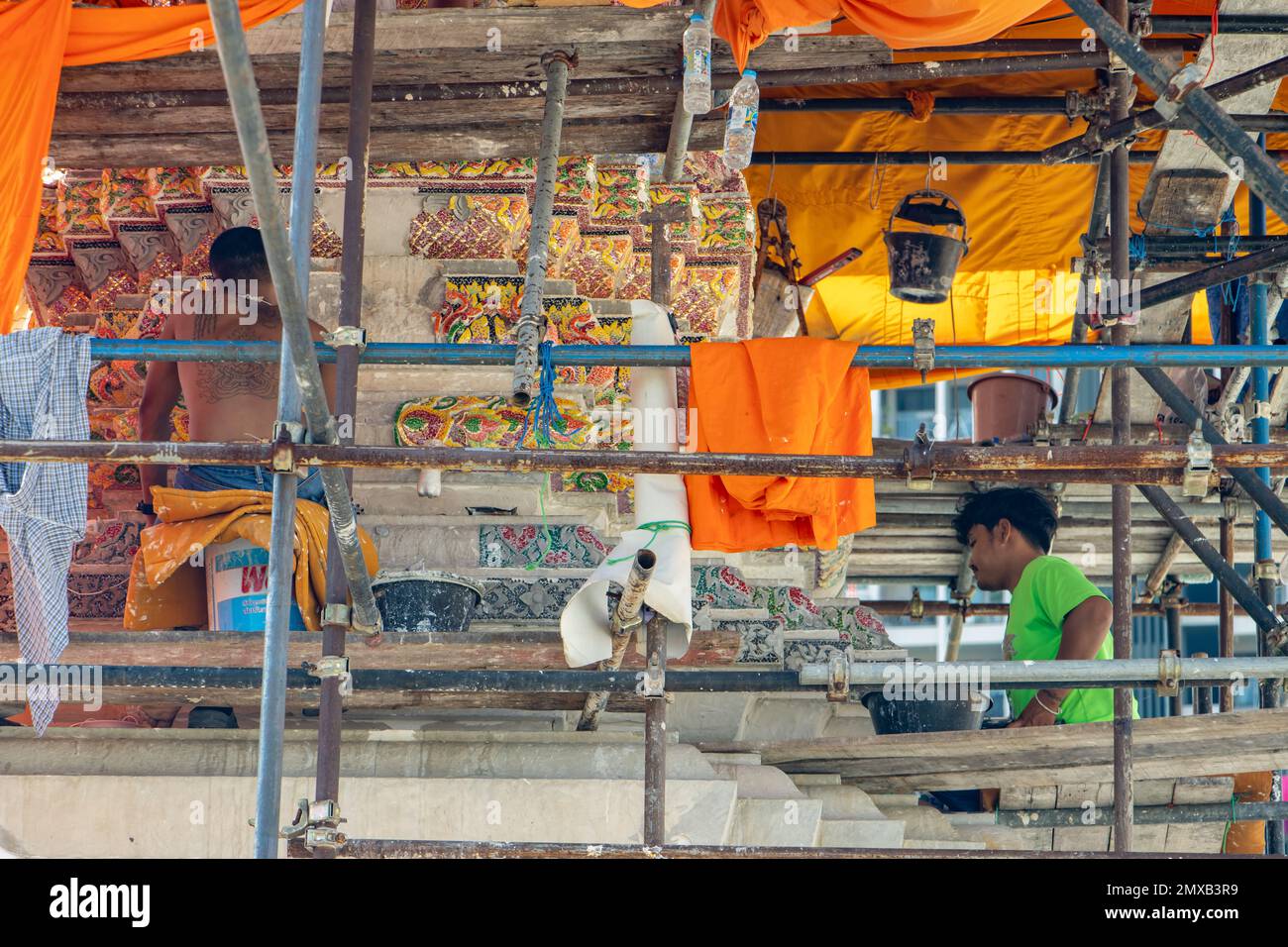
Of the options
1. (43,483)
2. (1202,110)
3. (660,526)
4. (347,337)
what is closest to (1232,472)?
(1202,110)

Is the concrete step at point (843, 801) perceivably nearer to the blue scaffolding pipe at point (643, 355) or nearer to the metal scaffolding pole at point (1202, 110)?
the blue scaffolding pipe at point (643, 355)

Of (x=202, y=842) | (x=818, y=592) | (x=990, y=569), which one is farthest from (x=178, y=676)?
(x=818, y=592)

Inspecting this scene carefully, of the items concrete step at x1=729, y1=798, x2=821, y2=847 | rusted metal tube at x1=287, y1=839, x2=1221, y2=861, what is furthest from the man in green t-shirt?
rusted metal tube at x1=287, y1=839, x2=1221, y2=861

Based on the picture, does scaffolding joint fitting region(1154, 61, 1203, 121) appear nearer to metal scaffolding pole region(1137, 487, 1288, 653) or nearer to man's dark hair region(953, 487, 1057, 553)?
metal scaffolding pole region(1137, 487, 1288, 653)

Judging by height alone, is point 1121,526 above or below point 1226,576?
above

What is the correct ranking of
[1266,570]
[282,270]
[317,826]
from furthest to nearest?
1. [1266,570]
2. [317,826]
3. [282,270]

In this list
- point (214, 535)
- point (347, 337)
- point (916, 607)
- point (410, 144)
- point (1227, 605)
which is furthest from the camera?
point (916, 607)

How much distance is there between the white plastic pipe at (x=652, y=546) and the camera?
15.9 ft

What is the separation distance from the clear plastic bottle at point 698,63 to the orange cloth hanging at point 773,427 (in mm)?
703

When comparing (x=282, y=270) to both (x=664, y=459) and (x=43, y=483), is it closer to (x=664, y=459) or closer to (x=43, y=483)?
(x=664, y=459)

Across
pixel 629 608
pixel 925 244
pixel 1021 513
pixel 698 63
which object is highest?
pixel 925 244

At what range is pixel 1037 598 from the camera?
6.85m

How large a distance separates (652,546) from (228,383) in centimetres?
188

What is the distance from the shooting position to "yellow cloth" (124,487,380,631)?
5641 millimetres
